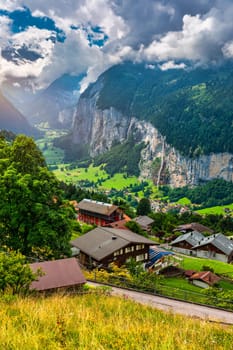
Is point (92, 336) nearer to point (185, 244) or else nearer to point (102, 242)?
point (102, 242)

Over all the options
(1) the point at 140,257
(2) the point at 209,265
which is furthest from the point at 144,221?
(1) the point at 140,257

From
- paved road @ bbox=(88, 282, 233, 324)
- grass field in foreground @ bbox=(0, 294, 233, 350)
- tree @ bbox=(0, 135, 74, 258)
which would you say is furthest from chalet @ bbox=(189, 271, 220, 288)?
grass field in foreground @ bbox=(0, 294, 233, 350)

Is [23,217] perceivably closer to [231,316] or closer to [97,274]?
[97,274]

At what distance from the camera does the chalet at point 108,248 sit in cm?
4534

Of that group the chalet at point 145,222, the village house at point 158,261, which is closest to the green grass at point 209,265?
the village house at point 158,261

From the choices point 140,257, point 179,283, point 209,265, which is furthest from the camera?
point 209,265

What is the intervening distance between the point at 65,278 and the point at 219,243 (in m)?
63.2

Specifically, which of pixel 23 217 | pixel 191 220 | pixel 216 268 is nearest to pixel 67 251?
pixel 23 217

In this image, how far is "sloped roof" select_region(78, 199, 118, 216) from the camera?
91.2 metres

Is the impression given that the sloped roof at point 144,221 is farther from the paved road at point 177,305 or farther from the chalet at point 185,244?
the paved road at point 177,305

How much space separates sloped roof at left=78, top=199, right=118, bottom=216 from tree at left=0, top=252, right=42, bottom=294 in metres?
75.4

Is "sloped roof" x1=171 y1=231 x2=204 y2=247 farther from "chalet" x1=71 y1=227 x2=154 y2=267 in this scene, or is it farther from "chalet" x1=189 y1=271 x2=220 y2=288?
"chalet" x1=189 y1=271 x2=220 y2=288

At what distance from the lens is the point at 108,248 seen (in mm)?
46500

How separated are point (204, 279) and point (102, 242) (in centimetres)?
1630
